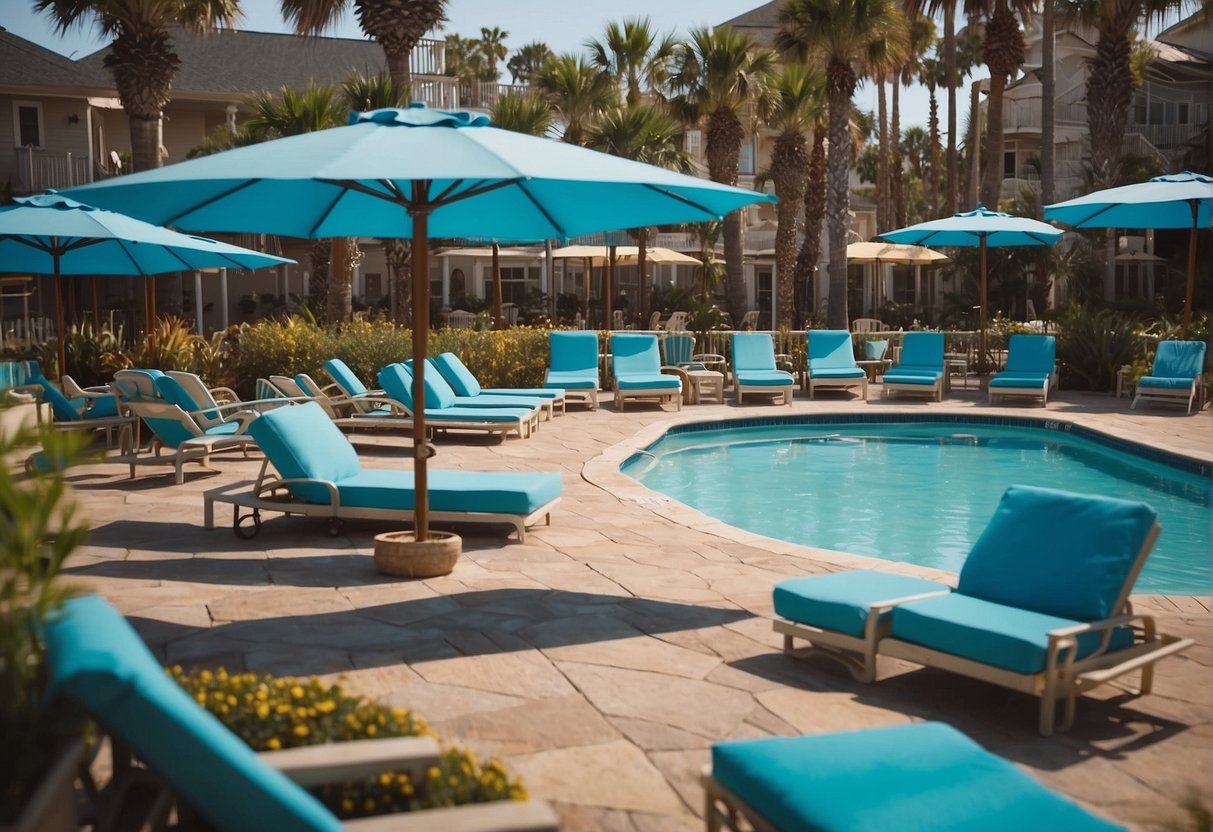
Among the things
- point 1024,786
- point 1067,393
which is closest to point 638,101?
point 1067,393

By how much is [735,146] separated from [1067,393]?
41.5ft

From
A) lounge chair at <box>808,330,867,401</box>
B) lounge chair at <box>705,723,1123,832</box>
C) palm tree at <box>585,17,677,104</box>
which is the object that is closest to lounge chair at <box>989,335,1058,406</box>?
A: lounge chair at <box>808,330,867,401</box>

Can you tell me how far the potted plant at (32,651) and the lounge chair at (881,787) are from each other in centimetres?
179

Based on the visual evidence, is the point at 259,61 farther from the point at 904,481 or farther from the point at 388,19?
the point at 904,481

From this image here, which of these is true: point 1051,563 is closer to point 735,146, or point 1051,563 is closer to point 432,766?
point 432,766

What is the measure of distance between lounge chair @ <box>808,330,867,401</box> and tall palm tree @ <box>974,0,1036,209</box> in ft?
39.9

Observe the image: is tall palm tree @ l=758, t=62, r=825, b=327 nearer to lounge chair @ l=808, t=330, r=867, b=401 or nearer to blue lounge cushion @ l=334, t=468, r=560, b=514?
lounge chair @ l=808, t=330, r=867, b=401

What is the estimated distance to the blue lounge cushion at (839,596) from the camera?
513cm

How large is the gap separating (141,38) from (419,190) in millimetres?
17648

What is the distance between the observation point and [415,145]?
5.71 meters

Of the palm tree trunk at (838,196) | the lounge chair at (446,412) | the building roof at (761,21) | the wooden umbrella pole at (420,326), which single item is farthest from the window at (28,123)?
the building roof at (761,21)

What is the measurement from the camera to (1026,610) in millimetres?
5035

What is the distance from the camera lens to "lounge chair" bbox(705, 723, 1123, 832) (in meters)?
2.89

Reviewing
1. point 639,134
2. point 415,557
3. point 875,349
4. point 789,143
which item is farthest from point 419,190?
point 789,143
